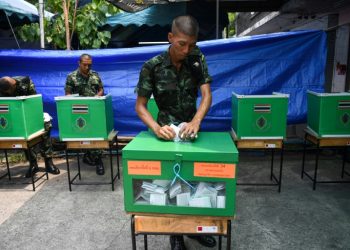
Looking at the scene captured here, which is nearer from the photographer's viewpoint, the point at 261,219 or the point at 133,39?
the point at 261,219

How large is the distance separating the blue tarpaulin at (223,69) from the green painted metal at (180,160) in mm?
2933

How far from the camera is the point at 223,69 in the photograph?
4.40 metres

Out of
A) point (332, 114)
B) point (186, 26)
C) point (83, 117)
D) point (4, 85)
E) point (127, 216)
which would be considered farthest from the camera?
point (4, 85)

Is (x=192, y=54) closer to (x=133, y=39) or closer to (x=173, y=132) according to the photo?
(x=173, y=132)

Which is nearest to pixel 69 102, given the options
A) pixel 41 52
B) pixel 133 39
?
pixel 41 52

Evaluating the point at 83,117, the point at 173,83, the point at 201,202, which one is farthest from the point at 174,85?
the point at 83,117

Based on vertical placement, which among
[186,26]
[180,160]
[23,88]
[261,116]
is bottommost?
[261,116]

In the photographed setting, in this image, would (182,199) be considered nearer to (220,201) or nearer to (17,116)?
(220,201)

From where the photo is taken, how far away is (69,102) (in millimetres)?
3512

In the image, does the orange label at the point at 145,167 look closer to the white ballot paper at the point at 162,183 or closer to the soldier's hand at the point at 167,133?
the white ballot paper at the point at 162,183

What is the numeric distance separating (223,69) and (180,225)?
10.3ft

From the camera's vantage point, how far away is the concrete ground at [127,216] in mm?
2682

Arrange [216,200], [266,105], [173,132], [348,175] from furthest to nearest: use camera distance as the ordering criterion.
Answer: [348,175] → [266,105] → [173,132] → [216,200]

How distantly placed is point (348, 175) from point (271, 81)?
158 cm
